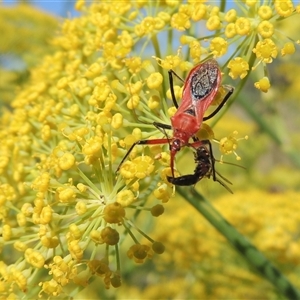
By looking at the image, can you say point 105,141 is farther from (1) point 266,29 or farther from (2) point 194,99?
(1) point 266,29

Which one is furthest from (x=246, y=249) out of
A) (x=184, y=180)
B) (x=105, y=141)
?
(x=105, y=141)

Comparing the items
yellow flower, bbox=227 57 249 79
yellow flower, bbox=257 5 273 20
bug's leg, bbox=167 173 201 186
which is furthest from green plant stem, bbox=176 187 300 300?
yellow flower, bbox=257 5 273 20

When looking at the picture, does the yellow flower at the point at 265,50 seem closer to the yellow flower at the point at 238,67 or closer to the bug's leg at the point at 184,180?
the yellow flower at the point at 238,67

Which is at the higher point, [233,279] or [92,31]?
[92,31]

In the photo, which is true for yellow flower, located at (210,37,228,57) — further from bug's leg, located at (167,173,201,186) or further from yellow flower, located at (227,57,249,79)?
bug's leg, located at (167,173,201,186)

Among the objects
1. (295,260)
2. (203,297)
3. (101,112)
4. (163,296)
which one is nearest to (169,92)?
(101,112)

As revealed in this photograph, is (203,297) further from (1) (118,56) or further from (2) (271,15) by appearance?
(2) (271,15)

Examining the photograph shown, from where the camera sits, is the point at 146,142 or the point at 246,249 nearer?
the point at 146,142


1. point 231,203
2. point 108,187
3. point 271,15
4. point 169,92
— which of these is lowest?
point 231,203

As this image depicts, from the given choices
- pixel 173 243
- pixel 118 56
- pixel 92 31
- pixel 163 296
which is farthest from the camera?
pixel 163 296
